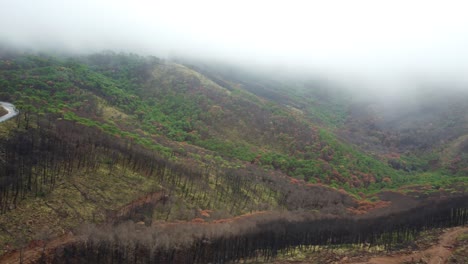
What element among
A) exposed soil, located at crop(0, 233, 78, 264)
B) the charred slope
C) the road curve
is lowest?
the charred slope

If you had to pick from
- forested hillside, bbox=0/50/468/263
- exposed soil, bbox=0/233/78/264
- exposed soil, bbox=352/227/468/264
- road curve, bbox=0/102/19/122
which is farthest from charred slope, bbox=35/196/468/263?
road curve, bbox=0/102/19/122

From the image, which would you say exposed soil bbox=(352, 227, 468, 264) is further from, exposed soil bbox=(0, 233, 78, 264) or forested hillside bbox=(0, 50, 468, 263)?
exposed soil bbox=(0, 233, 78, 264)

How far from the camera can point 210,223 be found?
77.6 m

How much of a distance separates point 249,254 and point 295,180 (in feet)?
233

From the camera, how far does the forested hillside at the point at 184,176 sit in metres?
62.9

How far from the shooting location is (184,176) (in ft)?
331

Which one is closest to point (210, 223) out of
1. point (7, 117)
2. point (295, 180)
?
point (7, 117)

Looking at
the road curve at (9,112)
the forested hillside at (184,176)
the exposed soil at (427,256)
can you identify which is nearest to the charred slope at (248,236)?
the forested hillside at (184,176)

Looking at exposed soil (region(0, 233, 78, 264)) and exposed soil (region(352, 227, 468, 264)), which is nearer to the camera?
exposed soil (region(0, 233, 78, 264))

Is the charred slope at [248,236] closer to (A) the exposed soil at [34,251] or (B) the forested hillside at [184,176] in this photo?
(B) the forested hillside at [184,176]

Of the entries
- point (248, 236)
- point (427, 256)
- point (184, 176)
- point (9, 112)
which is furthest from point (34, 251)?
point (427, 256)

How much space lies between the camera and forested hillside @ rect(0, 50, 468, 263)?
206 feet

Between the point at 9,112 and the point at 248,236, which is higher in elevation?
the point at 9,112

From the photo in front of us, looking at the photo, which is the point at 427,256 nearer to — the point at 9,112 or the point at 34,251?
the point at 34,251
